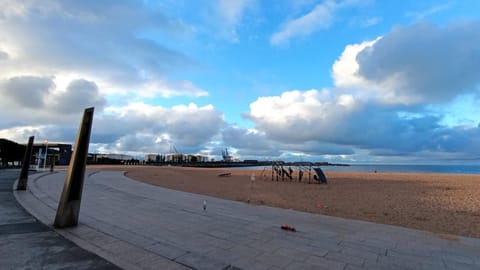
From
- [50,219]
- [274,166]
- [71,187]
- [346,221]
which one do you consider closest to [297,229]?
[346,221]

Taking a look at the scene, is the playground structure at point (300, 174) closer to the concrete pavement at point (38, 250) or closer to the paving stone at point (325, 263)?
the paving stone at point (325, 263)

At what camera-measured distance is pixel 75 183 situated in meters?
5.43

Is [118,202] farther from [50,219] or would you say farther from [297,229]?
[297,229]

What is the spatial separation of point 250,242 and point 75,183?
3.71m

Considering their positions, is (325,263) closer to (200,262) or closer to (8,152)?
(200,262)

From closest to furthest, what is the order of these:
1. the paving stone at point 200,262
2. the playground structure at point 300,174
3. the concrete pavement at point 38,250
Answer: the concrete pavement at point 38,250 < the paving stone at point 200,262 < the playground structure at point 300,174

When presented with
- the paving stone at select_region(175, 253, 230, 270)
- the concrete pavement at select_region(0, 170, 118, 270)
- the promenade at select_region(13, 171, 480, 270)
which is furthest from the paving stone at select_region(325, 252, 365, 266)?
the concrete pavement at select_region(0, 170, 118, 270)

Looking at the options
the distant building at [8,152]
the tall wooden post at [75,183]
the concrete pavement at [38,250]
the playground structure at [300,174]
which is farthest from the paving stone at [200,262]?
the distant building at [8,152]

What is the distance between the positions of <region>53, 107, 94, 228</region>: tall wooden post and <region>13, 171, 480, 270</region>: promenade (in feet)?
0.93

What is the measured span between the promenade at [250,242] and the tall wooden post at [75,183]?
28cm

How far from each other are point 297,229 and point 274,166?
23355 millimetres

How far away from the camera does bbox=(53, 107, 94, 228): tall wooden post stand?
5.22 m

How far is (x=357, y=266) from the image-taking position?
3.78 m

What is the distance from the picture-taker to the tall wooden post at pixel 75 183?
5223 millimetres
